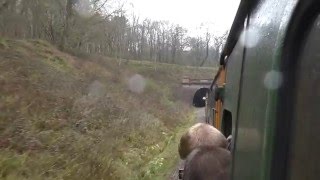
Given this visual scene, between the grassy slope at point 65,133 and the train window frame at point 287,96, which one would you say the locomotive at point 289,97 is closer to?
the train window frame at point 287,96

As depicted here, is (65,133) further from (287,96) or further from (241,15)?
(287,96)

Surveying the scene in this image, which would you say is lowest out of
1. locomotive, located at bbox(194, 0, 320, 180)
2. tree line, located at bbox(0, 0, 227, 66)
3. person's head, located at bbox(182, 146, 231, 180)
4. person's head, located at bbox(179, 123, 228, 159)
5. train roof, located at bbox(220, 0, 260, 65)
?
person's head, located at bbox(182, 146, 231, 180)

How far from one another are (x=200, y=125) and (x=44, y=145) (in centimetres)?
704

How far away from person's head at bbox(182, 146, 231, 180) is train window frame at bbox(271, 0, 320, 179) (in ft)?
6.31

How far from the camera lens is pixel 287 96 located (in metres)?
1.44

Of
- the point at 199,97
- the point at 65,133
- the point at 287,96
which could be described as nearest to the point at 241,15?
the point at 287,96

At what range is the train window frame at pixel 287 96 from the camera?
1.41 meters

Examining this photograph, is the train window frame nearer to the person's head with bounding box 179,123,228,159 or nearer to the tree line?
the person's head with bounding box 179,123,228,159

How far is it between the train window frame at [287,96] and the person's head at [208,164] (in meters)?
1.92

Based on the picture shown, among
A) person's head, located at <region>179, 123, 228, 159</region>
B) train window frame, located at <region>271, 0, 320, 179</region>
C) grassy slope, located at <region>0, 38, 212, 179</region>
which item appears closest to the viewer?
train window frame, located at <region>271, 0, 320, 179</region>

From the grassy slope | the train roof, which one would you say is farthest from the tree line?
the train roof

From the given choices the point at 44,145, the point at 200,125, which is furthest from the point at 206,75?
the point at 200,125

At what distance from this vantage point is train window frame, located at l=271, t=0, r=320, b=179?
4.63 feet

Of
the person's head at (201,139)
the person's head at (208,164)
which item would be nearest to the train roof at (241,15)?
the person's head at (201,139)
